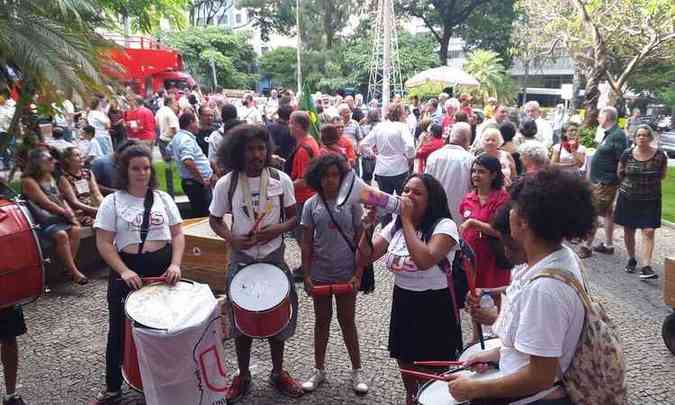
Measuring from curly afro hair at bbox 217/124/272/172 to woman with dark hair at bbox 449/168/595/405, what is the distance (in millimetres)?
2233

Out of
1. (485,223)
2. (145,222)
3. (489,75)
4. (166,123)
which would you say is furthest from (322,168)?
(489,75)

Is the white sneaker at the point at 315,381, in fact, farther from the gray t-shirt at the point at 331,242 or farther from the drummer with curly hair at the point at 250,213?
the gray t-shirt at the point at 331,242

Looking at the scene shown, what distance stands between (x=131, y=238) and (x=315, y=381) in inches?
64.8

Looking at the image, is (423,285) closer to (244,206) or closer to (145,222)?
(244,206)

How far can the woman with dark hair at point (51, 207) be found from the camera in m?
5.70

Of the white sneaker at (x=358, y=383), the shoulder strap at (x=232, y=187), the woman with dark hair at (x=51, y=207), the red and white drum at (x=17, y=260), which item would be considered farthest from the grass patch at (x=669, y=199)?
the red and white drum at (x=17, y=260)

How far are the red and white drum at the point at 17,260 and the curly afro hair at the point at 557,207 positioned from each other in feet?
9.79

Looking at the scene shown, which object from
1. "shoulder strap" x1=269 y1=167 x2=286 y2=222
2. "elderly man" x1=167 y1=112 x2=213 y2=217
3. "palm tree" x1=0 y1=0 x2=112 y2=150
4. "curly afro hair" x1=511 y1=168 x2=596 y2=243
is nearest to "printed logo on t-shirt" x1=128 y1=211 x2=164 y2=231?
"shoulder strap" x1=269 y1=167 x2=286 y2=222

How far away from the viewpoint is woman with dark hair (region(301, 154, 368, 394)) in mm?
3789

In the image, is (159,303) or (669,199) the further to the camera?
(669,199)

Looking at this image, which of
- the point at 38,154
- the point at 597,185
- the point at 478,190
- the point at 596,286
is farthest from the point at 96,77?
the point at 597,185

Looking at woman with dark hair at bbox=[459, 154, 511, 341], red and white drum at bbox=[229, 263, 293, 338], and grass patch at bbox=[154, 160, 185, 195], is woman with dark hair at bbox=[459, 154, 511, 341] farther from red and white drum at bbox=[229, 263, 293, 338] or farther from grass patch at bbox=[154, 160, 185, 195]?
grass patch at bbox=[154, 160, 185, 195]

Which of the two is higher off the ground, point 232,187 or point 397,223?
point 232,187

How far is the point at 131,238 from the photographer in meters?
3.50
